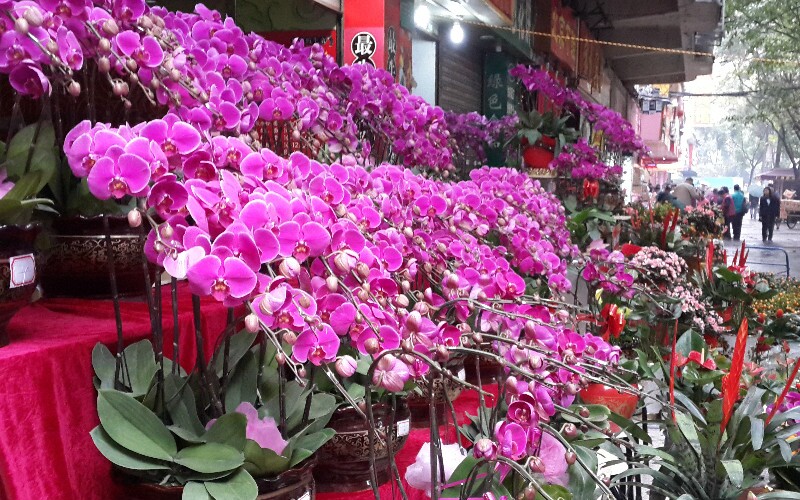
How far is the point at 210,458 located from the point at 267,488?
4.2 inches

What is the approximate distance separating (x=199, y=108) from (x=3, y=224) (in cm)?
30

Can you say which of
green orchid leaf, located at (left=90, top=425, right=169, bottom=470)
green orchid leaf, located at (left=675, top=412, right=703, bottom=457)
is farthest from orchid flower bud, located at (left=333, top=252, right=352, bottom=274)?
green orchid leaf, located at (left=675, top=412, right=703, bottom=457)

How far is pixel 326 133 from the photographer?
1.81 m

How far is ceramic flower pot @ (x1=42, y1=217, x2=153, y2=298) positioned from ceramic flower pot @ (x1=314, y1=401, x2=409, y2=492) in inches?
17.8

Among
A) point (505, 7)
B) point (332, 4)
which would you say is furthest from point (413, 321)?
point (505, 7)

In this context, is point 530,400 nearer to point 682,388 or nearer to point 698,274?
point 682,388

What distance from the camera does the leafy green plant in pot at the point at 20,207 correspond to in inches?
39.3

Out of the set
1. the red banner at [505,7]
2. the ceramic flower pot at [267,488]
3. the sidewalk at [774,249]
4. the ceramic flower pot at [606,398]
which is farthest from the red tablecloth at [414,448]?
the sidewalk at [774,249]

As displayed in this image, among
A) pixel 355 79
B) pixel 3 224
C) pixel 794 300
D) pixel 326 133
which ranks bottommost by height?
pixel 794 300

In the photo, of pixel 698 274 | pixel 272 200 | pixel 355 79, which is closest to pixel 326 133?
pixel 355 79

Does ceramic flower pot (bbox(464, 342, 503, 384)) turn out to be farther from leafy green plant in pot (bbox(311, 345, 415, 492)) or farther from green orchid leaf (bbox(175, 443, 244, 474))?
green orchid leaf (bbox(175, 443, 244, 474))

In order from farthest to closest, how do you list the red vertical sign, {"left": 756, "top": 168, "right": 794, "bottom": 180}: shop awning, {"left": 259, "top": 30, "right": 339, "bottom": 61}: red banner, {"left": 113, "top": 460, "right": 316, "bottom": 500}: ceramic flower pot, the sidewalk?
1. {"left": 756, "top": 168, "right": 794, "bottom": 180}: shop awning
2. the sidewalk
3. the red vertical sign
4. {"left": 259, "top": 30, "right": 339, "bottom": 61}: red banner
5. {"left": 113, "top": 460, "right": 316, "bottom": 500}: ceramic flower pot

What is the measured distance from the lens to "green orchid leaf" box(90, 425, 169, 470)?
993 mm

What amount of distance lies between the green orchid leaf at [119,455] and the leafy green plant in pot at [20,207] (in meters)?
0.19
